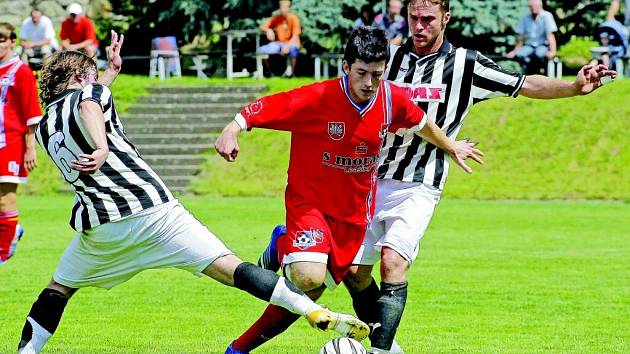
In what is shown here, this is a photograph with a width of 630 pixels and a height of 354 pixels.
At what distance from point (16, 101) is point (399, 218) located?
19.2ft

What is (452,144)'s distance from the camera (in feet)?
26.9

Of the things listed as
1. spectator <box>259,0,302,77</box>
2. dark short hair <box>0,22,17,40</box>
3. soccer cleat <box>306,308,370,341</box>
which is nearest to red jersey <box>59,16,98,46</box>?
spectator <box>259,0,302,77</box>

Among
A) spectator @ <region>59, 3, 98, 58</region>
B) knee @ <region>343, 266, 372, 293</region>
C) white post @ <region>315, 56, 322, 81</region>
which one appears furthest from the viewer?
white post @ <region>315, 56, 322, 81</region>

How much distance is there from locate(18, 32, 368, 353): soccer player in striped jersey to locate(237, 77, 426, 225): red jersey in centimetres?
67

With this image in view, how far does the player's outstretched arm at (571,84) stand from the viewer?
8195mm

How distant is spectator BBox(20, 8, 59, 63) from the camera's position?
2630 cm

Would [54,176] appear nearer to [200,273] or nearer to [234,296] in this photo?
[234,296]

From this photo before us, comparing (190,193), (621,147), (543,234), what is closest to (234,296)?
(543,234)

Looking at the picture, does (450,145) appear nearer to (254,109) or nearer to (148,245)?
(254,109)

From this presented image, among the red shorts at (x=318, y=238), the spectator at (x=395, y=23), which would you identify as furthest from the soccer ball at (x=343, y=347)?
the spectator at (x=395, y=23)

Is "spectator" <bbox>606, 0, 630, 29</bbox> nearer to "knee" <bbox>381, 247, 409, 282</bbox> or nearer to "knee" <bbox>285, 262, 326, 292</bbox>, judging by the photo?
"knee" <bbox>381, 247, 409, 282</bbox>

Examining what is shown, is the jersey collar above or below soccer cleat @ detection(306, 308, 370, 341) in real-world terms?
above

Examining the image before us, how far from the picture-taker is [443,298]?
1128 cm

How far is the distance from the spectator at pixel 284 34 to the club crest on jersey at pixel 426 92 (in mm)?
17591
